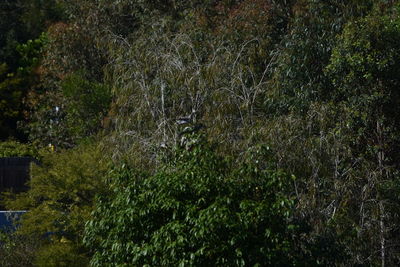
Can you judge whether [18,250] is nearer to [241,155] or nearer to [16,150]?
[241,155]

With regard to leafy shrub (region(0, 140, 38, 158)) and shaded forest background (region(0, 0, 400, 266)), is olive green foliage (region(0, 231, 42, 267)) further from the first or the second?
leafy shrub (region(0, 140, 38, 158))

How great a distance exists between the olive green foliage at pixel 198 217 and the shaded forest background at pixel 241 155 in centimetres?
2

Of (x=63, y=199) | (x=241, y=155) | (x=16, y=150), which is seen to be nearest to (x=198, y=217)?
(x=241, y=155)

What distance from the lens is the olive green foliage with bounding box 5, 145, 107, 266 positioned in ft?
46.0

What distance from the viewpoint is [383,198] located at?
43.6ft

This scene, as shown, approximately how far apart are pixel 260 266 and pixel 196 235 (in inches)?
37.0

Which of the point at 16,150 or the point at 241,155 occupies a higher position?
the point at 241,155

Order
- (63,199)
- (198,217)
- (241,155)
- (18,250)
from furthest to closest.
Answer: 1. (63,199)
2. (18,250)
3. (241,155)
4. (198,217)

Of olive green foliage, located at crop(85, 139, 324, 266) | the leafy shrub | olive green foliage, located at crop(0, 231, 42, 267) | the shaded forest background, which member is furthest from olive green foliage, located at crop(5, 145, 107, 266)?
the leafy shrub

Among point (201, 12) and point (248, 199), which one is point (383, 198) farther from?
point (201, 12)

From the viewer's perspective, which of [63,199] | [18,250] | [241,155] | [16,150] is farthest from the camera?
[16,150]

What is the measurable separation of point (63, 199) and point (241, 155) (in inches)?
159

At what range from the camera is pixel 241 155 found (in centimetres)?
1256

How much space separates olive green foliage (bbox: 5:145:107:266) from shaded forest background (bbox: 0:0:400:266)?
0.10 ft
